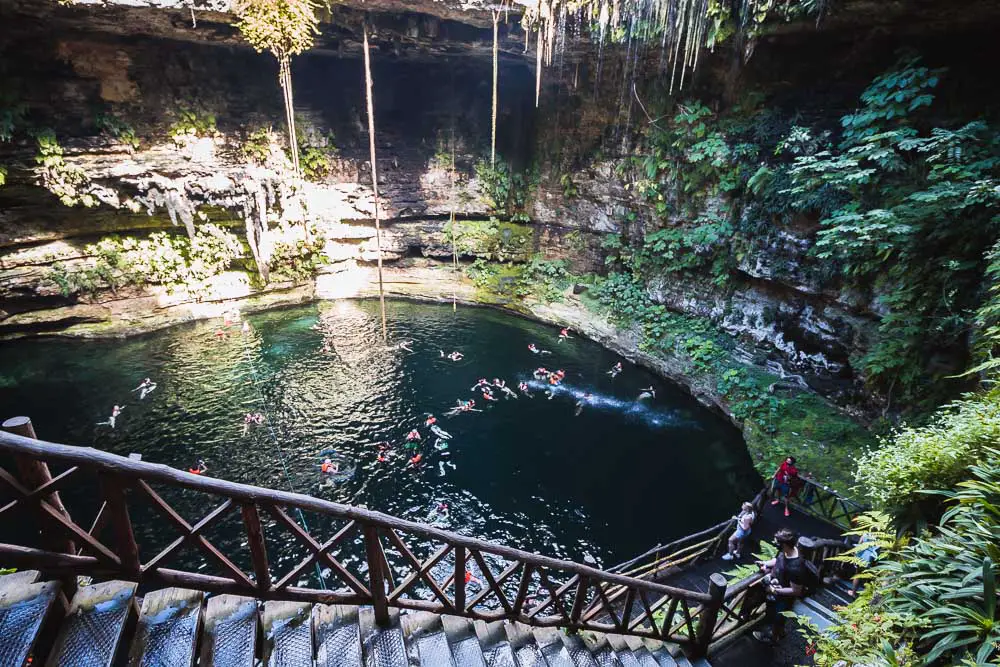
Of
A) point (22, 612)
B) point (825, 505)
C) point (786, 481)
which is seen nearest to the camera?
point (22, 612)

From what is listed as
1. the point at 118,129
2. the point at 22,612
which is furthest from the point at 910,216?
the point at 118,129

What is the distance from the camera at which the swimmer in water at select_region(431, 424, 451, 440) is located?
1208 cm

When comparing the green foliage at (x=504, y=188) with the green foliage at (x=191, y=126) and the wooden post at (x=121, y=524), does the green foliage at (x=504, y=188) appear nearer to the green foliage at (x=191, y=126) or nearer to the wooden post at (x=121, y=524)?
the green foliage at (x=191, y=126)

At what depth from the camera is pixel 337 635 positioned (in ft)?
11.0

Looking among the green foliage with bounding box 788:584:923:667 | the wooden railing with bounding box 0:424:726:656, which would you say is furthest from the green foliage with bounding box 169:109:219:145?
the green foliage with bounding box 788:584:923:667

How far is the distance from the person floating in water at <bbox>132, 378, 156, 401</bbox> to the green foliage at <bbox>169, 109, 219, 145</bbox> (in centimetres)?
956

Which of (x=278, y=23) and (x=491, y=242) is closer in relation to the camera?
(x=278, y=23)

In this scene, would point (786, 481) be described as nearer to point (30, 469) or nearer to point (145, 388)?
point (30, 469)

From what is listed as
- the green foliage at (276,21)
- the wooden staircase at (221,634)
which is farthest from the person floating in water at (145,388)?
the wooden staircase at (221,634)

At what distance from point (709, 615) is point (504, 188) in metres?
20.3

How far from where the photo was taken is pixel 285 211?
63.3 feet

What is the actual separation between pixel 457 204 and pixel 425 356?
9.72 m

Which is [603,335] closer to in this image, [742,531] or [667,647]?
[742,531]

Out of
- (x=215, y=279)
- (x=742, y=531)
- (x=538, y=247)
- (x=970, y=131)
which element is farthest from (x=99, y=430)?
(x=970, y=131)
